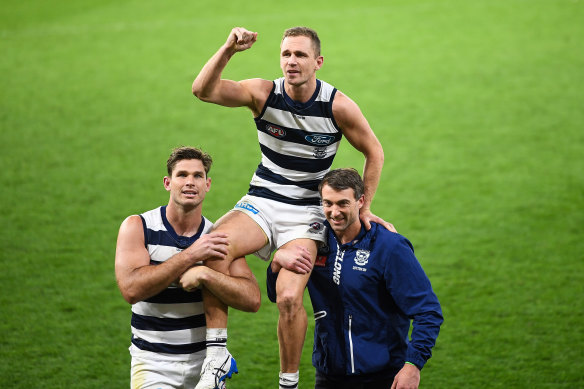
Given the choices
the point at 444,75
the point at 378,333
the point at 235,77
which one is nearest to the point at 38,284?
the point at 378,333

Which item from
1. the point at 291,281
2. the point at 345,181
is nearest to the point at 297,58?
the point at 345,181

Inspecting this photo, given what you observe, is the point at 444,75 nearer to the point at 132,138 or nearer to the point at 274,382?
the point at 132,138

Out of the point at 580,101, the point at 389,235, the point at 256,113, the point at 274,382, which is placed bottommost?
the point at 274,382

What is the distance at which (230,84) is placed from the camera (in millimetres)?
4359

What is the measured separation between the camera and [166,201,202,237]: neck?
421 cm

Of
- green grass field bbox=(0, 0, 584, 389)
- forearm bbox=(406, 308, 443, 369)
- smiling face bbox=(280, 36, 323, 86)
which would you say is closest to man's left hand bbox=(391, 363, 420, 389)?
forearm bbox=(406, 308, 443, 369)

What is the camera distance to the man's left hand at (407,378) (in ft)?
12.8

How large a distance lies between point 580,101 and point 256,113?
9.17m

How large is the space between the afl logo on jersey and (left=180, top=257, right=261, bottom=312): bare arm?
82cm

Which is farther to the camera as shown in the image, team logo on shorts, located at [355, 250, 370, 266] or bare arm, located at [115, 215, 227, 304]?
team logo on shorts, located at [355, 250, 370, 266]

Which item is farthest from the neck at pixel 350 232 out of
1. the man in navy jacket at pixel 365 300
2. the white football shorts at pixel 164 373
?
the white football shorts at pixel 164 373

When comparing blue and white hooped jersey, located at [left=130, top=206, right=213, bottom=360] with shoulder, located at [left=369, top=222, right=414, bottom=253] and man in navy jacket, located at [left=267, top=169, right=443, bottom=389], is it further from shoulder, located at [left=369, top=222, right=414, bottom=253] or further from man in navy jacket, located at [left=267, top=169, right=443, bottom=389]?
shoulder, located at [left=369, top=222, right=414, bottom=253]

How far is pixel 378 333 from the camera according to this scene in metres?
4.18

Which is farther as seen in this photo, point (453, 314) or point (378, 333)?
point (453, 314)
